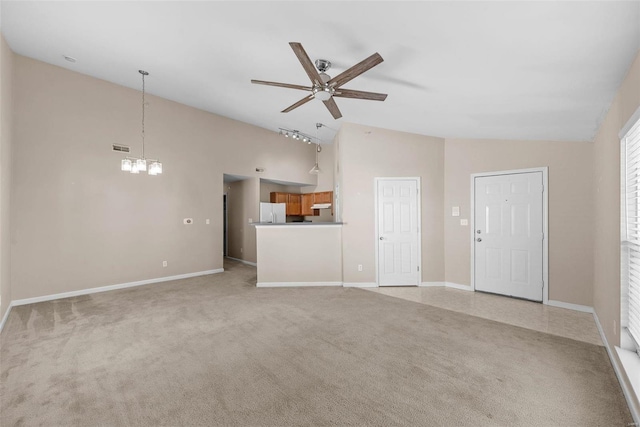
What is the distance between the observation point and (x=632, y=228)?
7.07 ft

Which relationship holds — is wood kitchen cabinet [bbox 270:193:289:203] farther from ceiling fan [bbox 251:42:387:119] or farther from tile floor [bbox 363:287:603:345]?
ceiling fan [bbox 251:42:387:119]

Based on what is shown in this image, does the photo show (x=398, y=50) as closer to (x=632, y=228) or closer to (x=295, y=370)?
(x=632, y=228)

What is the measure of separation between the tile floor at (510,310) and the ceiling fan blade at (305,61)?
3495 millimetres

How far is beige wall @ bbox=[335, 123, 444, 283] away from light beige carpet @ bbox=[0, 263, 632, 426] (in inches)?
62.6

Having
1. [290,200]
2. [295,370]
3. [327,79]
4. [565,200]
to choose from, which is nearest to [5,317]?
[295,370]

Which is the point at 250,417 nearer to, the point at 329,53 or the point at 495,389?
the point at 495,389

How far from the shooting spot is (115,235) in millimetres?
5086

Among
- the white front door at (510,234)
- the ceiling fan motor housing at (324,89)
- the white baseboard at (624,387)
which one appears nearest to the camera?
the white baseboard at (624,387)

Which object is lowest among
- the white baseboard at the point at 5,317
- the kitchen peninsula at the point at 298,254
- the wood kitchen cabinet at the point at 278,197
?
the white baseboard at the point at 5,317

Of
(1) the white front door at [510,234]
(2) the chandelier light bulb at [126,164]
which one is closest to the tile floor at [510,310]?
(1) the white front door at [510,234]

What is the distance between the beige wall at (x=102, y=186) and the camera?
4246mm

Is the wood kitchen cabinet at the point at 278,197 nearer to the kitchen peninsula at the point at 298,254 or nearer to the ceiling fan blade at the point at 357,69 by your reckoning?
the kitchen peninsula at the point at 298,254

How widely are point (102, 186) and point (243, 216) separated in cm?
357

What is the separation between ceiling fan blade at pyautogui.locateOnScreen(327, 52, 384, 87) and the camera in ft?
7.55
